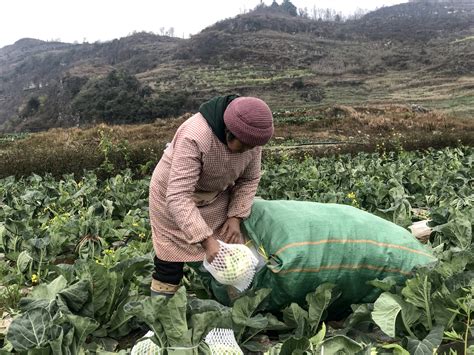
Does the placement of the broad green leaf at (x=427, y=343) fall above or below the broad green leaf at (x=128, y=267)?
below

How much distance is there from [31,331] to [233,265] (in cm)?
102

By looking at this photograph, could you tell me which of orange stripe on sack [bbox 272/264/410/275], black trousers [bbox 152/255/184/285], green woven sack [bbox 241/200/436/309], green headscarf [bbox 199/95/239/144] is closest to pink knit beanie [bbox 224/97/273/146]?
green headscarf [bbox 199/95/239/144]

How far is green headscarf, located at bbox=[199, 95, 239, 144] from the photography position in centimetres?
278

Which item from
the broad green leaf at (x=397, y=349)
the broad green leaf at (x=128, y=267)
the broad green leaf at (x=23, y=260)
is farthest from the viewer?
the broad green leaf at (x=23, y=260)

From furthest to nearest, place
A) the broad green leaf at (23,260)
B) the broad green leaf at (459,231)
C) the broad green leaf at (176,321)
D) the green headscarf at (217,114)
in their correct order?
1. the broad green leaf at (23,260)
2. the broad green leaf at (459,231)
3. the green headscarf at (217,114)
4. the broad green leaf at (176,321)

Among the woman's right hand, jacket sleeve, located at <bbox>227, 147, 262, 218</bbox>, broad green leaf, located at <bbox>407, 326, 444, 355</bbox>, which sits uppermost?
jacket sleeve, located at <bbox>227, 147, 262, 218</bbox>

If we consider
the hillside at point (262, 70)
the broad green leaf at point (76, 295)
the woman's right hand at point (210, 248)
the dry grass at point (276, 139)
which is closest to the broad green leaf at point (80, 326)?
the broad green leaf at point (76, 295)

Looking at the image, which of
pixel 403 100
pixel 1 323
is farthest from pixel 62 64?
pixel 1 323

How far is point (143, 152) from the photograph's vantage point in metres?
11.7

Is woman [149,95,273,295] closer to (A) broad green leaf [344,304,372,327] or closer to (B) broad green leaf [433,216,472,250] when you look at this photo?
(A) broad green leaf [344,304,372,327]

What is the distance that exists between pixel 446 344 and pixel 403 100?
173 ft

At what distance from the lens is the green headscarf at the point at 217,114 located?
2783 mm

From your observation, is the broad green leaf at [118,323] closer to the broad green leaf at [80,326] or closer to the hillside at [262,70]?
the broad green leaf at [80,326]

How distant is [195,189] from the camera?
3029mm
